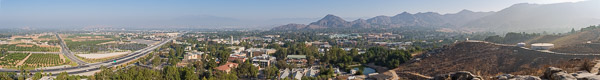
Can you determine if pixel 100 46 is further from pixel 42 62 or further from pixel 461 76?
pixel 461 76

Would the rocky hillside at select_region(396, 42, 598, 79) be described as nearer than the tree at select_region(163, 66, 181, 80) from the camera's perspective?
Yes

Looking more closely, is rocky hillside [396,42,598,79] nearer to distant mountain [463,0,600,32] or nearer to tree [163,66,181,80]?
tree [163,66,181,80]

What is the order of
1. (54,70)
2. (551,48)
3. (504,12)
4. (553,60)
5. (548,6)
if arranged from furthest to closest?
(504,12) < (548,6) < (54,70) < (551,48) < (553,60)

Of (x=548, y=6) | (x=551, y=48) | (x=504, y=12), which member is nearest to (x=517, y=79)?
(x=551, y=48)

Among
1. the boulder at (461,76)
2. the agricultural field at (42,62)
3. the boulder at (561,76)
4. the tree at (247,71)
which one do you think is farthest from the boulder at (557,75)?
the agricultural field at (42,62)

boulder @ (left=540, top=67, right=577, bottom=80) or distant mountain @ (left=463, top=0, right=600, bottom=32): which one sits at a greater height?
distant mountain @ (left=463, top=0, right=600, bottom=32)

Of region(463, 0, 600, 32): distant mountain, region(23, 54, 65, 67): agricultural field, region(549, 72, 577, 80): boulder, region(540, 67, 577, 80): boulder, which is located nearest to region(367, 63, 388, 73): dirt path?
region(540, 67, 577, 80): boulder

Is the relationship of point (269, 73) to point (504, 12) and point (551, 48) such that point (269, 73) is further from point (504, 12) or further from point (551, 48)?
point (504, 12)

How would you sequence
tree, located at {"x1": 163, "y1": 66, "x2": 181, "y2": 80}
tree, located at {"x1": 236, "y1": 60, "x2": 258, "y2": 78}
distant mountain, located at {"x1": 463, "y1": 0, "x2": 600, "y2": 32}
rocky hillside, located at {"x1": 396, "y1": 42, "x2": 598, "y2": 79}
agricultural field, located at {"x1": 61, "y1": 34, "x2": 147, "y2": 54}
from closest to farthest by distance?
rocky hillside, located at {"x1": 396, "y1": 42, "x2": 598, "y2": 79}, tree, located at {"x1": 163, "y1": 66, "x2": 181, "y2": 80}, tree, located at {"x1": 236, "y1": 60, "x2": 258, "y2": 78}, agricultural field, located at {"x1": 61, "y1": 34, "x2": 147, "y2": 54}, distant mountain, located at {"x1": 463, "y1": 0, "x2": 600, "y2": 32}
